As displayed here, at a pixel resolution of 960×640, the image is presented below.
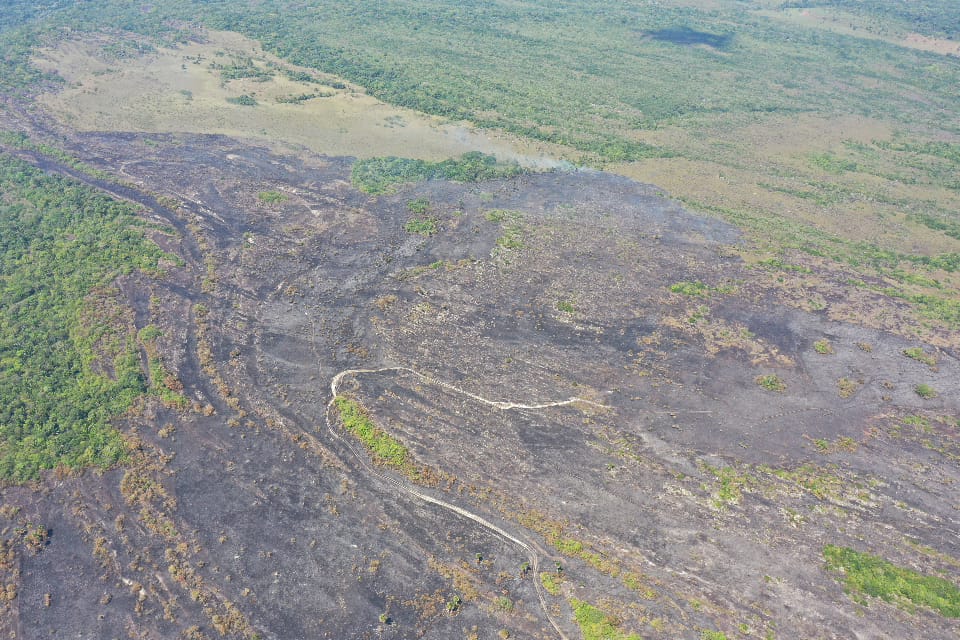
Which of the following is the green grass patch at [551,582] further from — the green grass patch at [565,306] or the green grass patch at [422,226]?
the green grass patch at [422,226]

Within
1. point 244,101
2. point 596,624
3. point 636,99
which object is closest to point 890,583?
point 596,624

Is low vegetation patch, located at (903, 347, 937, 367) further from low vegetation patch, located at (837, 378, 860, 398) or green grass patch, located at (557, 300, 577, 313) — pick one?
green grass patch, located at (557, 300, 577, 313)

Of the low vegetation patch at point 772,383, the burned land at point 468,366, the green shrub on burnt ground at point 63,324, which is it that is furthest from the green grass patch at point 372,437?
the low vegetation patch at point 772,383

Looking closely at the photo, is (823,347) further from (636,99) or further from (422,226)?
(636,99)

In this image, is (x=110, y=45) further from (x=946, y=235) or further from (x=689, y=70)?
(x=946, y=235)

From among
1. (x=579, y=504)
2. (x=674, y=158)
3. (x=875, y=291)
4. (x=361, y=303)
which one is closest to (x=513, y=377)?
(x=579, y=504)

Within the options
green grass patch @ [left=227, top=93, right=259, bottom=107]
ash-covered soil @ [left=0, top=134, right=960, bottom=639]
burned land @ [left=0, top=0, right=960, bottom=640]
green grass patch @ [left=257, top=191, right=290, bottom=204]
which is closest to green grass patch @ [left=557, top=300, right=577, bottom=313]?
burned land @ [left=0, top=0, right=960, bottom=640]
